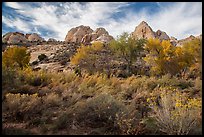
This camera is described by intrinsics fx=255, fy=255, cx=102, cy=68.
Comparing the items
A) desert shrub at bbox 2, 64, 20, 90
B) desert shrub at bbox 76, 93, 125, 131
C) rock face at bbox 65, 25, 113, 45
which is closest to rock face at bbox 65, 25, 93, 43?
rock face at bbox 65, 25, 113, 45

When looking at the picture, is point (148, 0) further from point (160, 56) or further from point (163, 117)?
point (160, 56)

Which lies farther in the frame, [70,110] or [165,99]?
[70,110]

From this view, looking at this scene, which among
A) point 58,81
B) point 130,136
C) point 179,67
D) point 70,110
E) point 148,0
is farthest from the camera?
point 179,67

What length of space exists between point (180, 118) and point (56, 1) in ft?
10.1

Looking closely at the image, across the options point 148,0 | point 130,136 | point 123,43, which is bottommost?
point 130,136

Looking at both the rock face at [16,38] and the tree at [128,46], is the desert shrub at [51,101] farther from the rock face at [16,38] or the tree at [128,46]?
the rock face at [16,38]

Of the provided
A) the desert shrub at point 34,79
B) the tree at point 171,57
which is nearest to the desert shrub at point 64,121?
the desert shrub at point 34,79

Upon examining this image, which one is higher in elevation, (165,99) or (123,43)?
(123,43)

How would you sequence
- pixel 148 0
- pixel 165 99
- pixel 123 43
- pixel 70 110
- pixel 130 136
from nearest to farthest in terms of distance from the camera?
pixel 148 0, pixel 130 136, pixel 165 99, pixel 70 110, pixel 123 43

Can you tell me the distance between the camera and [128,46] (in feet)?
95.1

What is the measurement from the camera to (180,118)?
475cm

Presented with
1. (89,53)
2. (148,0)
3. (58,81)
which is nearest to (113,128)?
(148,0)

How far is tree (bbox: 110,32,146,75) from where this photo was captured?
95.5 ft

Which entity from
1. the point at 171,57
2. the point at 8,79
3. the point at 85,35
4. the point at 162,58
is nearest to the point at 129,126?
the point at 8,79
